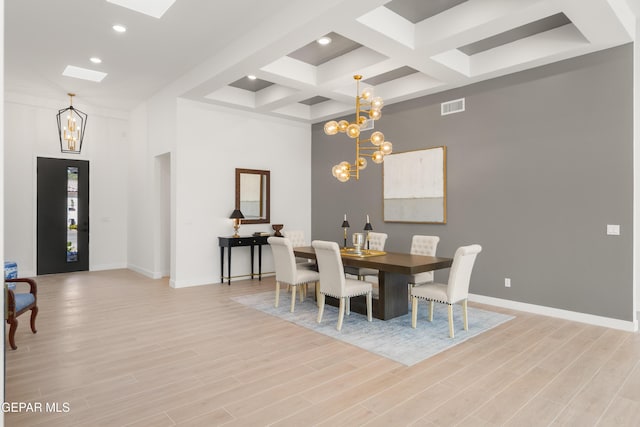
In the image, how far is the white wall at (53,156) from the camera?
7.15m

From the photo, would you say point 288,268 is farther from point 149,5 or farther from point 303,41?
point 149,5

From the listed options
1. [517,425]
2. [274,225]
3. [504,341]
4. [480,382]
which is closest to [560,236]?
[504,341]

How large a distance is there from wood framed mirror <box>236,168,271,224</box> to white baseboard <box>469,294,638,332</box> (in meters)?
3.94

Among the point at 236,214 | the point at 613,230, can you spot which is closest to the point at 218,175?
the point at 236,214

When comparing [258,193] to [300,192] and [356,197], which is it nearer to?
[300,192]

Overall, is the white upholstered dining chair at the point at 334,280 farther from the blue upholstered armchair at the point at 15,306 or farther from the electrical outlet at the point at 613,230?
the blue upholstered armchair at the point at 15,306

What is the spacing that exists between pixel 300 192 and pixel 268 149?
1.11 meters

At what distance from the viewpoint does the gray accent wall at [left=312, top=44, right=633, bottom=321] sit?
4.23 meters

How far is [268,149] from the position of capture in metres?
7.50

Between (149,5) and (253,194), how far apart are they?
12.3 feet

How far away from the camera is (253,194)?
7.32 meters

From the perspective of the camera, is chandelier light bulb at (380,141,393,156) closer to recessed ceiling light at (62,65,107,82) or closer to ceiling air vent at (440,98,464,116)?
ceiling air vent at (440,98,464,116)

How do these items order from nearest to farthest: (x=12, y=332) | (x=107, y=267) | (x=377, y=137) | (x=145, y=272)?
(x=12, y=332) → (x=377, y=137) → (x=145, y=272) → (x=107, y=267)

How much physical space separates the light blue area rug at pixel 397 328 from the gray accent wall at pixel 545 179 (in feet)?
2.72
